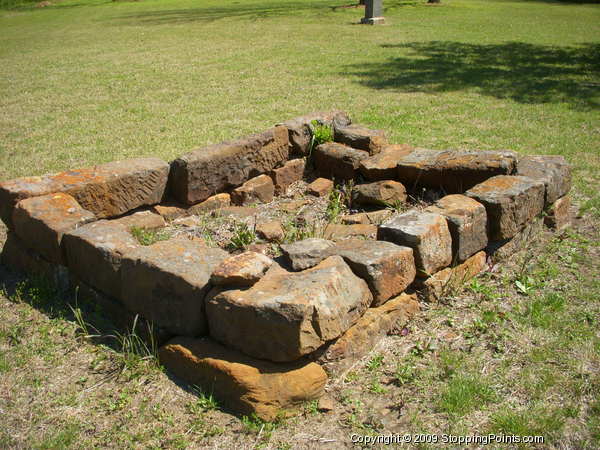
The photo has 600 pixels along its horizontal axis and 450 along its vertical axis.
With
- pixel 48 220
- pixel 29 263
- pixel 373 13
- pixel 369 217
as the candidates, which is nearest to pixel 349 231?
pixel 369 217

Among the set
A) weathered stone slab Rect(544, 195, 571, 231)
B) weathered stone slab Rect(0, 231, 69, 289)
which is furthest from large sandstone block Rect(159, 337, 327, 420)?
weathered stone slab Rect(544, 195, 571, 231)

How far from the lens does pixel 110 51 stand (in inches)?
683

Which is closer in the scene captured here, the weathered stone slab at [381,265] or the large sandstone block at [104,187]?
the weathered stone slab at [381,265]

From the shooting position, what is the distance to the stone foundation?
3.34m

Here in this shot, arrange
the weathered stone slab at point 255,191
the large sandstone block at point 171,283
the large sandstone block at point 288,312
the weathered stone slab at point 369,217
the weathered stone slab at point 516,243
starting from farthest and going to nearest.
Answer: the weathered stone slab at point 255,191
the weathered stone slab at point 369,217
the weathered stone slab at point 516,243
the large sandstone block at point 171,283
the large sandstone block at point 288,312

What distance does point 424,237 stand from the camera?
400 cm

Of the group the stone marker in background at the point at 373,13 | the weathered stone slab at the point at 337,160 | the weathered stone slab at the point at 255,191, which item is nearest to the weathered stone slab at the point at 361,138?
the weathered stone slab at the point at 337,160

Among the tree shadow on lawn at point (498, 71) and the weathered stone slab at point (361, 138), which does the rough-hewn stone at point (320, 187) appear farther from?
the tree shadow on lawn at point (498, 71)

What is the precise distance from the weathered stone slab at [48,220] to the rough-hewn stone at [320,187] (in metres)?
2.50

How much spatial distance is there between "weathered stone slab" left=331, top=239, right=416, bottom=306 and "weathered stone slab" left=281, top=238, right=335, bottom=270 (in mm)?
83

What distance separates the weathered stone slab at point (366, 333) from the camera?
3500mm

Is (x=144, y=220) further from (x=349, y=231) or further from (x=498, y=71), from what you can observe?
(x=498, y=71)

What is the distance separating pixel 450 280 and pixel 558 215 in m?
1.75

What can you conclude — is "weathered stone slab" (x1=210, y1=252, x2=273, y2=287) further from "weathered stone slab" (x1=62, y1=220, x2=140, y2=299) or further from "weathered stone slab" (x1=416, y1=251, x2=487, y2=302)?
"weathered stone slab" (x1=416, y1=251, x2=487, y2=302)
